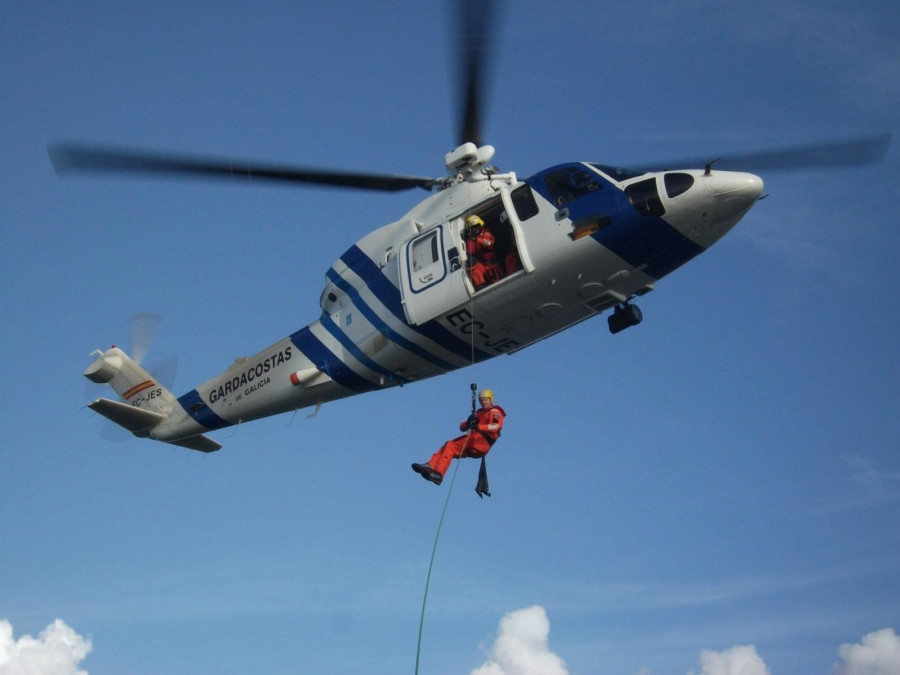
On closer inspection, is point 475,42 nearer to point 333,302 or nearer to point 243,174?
point 243,174

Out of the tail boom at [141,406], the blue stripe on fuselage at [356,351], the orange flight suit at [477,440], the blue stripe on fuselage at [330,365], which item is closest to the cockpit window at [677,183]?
the orange flight suit at [477,440]

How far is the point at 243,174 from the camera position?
20.4m

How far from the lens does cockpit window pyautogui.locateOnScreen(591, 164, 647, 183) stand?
19.0 metres

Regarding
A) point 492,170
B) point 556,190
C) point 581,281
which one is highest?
point 492,170

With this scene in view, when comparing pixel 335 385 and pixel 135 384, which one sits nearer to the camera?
pixel 335 385

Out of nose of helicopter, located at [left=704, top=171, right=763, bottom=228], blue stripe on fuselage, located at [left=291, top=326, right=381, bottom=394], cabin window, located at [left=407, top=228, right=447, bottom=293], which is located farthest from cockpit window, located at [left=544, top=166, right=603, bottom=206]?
blue stripe on fuselage, located at [left=291, top=326, right=381, bottom=394]

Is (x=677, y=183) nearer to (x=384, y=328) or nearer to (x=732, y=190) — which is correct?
(x=732, y=190)

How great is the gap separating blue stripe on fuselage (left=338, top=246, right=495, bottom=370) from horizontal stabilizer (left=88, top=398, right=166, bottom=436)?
5867mm

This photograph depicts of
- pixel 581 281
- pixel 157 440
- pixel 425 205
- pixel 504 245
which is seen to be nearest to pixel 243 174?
pixel 425 205

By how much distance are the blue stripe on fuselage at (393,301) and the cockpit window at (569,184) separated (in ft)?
10.5

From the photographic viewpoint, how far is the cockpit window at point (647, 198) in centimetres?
1839

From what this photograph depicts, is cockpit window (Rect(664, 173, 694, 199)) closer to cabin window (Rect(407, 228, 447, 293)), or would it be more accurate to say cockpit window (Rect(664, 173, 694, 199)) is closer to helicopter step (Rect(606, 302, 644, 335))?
helicopter step (Rect(606, 302, 644, 335))

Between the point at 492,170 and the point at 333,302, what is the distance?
14.6ft

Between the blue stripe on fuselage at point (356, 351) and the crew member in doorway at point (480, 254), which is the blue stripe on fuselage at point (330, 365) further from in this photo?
the crew member in doorway at point (480, 254)
